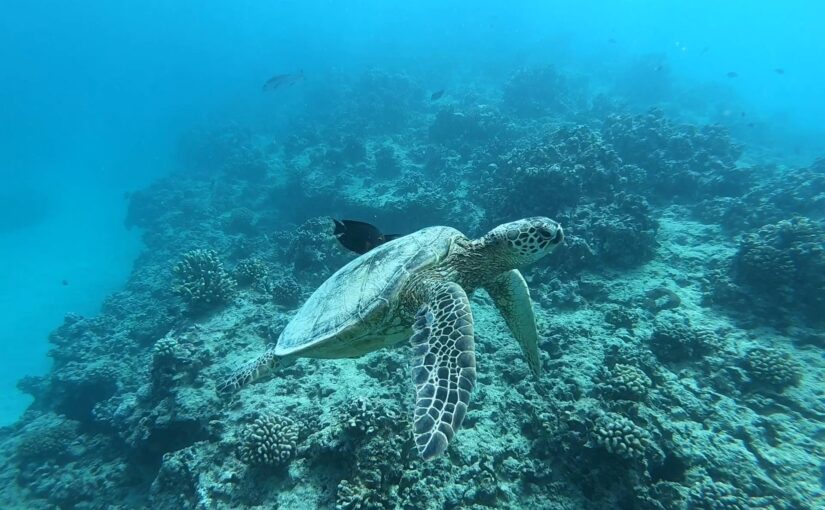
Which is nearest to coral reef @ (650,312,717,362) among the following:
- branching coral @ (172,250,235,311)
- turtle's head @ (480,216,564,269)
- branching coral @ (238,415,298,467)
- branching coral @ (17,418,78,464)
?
turtle's head @ (480,216,564,269)

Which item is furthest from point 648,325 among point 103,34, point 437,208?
point 103,34

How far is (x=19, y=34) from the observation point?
106 meters

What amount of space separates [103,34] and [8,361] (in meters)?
147

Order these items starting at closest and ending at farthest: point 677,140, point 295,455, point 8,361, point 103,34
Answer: point 295,455 → point 677,140 → point 8,361 → point 103,34

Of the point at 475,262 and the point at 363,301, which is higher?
the point at 475,262

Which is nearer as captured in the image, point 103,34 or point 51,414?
point 51,414

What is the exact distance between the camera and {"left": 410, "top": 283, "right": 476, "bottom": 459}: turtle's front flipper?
2.53 meters

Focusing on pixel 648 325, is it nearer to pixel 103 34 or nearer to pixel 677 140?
pixel 677 140

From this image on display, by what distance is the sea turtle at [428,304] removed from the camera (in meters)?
3.03

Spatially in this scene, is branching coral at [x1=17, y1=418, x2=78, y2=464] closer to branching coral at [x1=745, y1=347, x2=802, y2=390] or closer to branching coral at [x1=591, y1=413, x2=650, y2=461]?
branching coral at [x1=591, y1=413, x2=650, y2=461]

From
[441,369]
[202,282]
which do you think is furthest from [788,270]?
[202,282]

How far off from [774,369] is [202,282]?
10.6 meters

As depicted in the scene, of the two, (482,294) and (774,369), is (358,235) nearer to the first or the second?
(482,294)

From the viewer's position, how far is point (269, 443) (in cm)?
420
